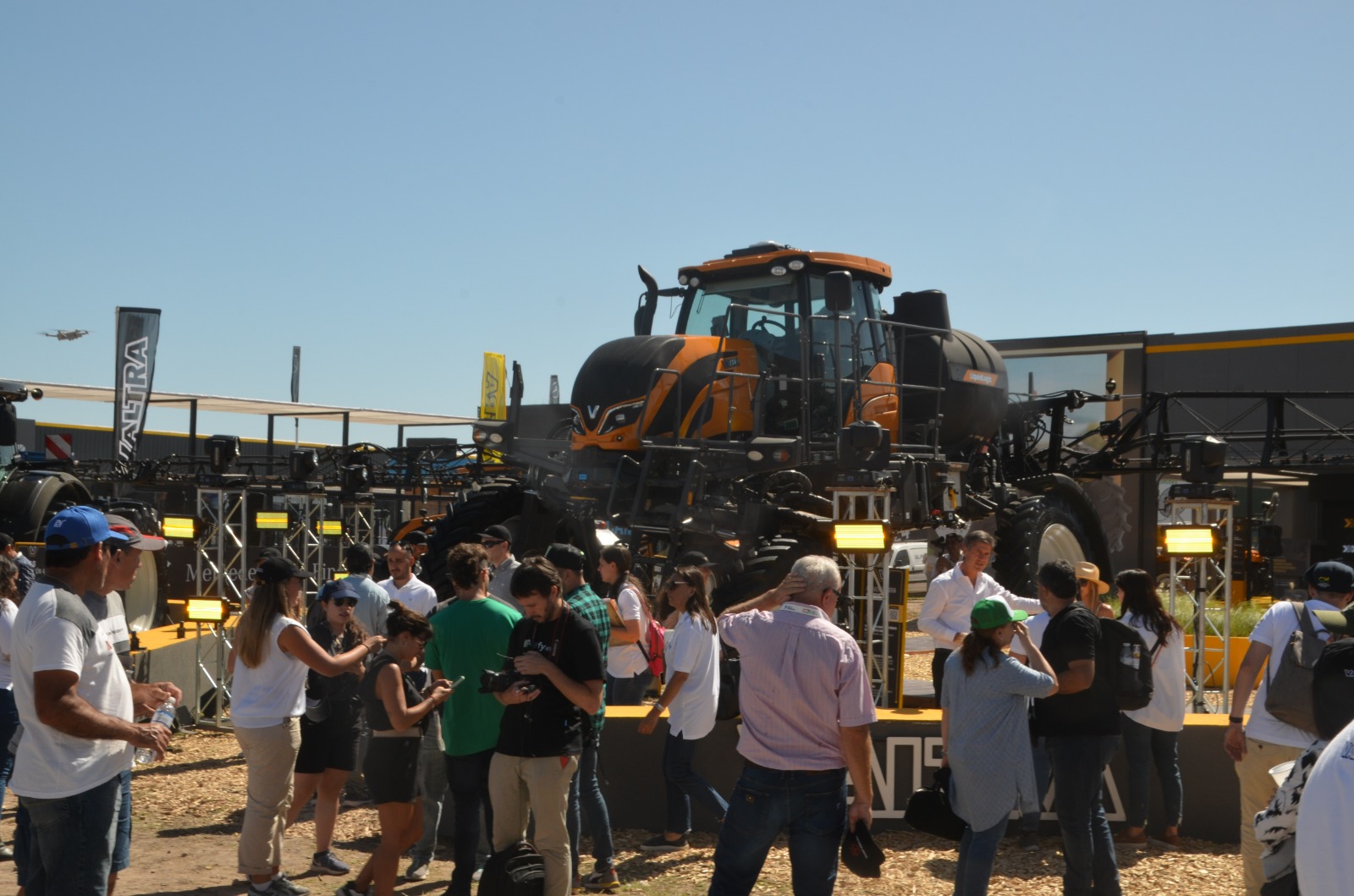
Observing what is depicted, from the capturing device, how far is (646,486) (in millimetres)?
10141

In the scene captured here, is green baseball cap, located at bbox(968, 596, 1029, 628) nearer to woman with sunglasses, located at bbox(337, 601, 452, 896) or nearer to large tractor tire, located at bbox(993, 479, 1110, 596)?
woman with sunglasses, located at bbox(337, 601, 452, 896)

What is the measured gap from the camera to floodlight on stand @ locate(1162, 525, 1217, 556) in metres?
9.99

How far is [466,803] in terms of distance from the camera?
5.52 m

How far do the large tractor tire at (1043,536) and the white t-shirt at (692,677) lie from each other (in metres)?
A: 4.19

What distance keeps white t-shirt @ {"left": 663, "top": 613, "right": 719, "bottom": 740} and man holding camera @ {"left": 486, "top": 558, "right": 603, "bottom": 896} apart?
1616mm

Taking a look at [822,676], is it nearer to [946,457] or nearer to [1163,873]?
[1163,873]

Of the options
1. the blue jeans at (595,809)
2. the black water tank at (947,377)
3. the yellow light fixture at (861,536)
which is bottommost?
the blue jeans at (595,809)

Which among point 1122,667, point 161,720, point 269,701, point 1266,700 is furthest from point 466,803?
point 1266,700

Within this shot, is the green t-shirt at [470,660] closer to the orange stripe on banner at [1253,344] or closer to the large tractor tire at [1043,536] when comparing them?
the large tractor tire at [1043,536]

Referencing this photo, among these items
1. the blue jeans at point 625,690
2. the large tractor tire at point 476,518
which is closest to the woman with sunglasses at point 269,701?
the blue jeans at point 625,690

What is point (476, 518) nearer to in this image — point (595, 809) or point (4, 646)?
point (4, 646)

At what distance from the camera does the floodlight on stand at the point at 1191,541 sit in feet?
32.8

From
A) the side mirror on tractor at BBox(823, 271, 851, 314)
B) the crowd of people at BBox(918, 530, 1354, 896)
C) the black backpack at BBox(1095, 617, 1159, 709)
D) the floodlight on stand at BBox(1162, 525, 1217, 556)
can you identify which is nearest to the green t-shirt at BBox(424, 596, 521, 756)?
the crowd of people at BBox(918, 530, 1354, 896)

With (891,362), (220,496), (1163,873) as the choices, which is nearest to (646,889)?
(1163,873)
